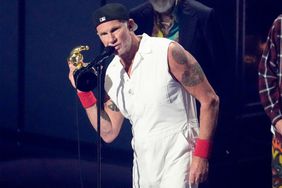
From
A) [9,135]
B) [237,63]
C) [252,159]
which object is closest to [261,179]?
[252,159]

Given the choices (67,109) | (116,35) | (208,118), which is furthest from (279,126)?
(67,109)

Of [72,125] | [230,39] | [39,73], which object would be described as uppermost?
[230,39]

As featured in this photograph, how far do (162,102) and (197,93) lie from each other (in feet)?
0.50

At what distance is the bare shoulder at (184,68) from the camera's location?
7.97 feet

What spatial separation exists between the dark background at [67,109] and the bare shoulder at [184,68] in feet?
4.69

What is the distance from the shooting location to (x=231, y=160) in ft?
14.6

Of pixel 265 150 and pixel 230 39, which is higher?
pixel 230 39

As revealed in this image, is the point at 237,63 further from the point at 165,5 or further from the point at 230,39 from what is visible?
the point at 165,5

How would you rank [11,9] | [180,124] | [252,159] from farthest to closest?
[11,9] → [252,159] → [180,124]

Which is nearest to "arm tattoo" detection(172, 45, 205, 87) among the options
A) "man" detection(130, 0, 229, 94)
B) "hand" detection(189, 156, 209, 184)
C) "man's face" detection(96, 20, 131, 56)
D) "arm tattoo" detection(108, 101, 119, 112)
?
"man's face" detection(96, 20, 131, 56)

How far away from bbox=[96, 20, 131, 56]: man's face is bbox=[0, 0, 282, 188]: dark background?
1.47 metres

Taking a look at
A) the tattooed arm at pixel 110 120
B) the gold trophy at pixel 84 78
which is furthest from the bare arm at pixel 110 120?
the gold trophy at pixel 84 78

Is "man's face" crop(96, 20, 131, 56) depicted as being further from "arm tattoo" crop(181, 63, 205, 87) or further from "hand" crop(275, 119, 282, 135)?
"hand" crop(275, 119, 282, 135)

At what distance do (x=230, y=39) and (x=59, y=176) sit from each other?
186 cm
